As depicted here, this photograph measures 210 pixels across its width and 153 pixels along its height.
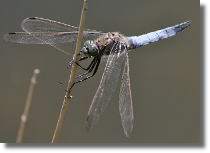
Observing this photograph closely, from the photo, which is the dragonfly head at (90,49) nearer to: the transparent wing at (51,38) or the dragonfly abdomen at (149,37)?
the transparent wing at (51,38)

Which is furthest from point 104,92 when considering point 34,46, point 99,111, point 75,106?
point 34,46

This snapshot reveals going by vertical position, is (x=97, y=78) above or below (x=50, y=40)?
below

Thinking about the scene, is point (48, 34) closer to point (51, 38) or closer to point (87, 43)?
point (51, 38)

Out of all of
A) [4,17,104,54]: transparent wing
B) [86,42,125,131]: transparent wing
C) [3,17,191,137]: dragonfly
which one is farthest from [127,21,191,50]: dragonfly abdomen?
[4,17,104,54]: transparent wing

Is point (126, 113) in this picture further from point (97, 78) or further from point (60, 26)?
point (97, 78)

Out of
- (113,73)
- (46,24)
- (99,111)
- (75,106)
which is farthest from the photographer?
(75,106)

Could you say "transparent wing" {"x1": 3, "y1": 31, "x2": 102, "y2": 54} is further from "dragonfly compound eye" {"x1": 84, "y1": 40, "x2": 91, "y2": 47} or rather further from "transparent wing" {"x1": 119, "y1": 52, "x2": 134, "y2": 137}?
"transparent wing" {"x1": 119, "y1": 52, "x2": 134, "y2": 137}

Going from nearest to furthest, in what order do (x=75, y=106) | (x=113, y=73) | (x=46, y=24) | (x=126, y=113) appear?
(x=126, y=113) → (x=113, y=73) → (x=46, y=24) → (x=75, y=106)
